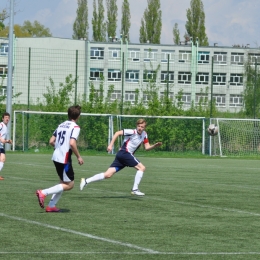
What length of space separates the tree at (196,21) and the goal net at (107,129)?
205 ft

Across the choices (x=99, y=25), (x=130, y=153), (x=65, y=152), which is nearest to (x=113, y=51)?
(x=99, y=25)

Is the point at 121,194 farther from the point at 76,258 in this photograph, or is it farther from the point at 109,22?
the point at 109,22

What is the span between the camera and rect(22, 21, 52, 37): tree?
11375cm

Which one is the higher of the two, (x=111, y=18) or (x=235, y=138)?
(x=111, y=18)

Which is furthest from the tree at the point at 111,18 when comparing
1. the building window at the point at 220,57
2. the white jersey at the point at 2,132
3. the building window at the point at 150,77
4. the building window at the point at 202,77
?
the white jersey at the point at 2,132

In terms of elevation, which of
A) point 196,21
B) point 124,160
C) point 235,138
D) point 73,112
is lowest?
point 235,138

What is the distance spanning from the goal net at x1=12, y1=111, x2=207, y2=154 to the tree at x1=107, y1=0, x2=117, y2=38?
58.4m

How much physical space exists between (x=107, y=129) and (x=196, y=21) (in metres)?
64.8

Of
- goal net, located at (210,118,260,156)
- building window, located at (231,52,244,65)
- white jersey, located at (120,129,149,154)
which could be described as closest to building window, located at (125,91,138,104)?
goal net, located at (210,118,260,156)

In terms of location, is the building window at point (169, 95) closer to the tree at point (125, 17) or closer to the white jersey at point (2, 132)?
the white jersey at point (2, 132)

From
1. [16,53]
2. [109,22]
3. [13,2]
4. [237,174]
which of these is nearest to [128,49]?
[109,22]

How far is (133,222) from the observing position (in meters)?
10.5

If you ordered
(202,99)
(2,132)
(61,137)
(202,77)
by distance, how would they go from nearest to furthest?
(61,137)
(2,132)
(202,99)
(202,77)

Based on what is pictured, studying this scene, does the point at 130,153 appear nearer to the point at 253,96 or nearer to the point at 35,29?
the point at 253,96
